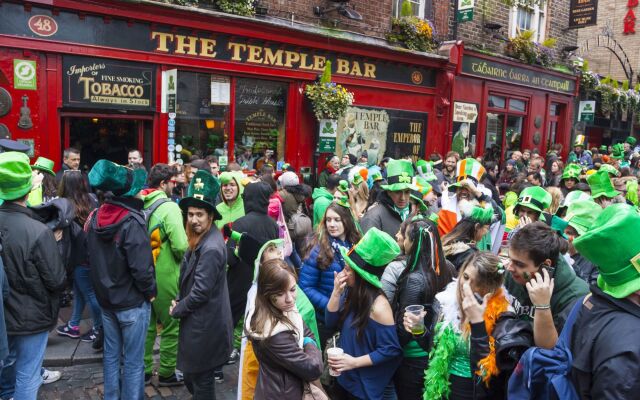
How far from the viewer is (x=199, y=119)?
1050 cm

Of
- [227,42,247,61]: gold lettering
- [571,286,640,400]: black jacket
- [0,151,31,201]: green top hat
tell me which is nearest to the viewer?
[571,286,640,400]: black jacket

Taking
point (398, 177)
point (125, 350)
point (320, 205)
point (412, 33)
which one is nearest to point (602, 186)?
point (398, 177)

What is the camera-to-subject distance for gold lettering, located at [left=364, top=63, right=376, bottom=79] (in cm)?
1295

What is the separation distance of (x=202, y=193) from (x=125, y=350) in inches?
59.6

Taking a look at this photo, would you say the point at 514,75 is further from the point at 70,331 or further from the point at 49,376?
the point at 49,376

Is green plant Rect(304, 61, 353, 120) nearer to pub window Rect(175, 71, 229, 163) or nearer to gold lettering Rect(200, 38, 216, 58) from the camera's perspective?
pub window Rect(175, 71, 229, 163)

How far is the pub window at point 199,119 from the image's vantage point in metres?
10.2

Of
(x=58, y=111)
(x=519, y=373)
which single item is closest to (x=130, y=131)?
(x=58, y=111)

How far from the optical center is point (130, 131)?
980 centimetres

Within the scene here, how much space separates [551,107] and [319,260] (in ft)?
57.2

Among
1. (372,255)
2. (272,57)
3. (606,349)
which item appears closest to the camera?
(606,349)

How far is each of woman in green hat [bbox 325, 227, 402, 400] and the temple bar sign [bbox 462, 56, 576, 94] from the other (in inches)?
506

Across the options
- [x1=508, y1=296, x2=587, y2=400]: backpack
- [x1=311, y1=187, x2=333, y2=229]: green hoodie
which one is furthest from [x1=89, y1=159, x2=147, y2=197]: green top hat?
[x1=508, y1=296, x2=587, y2=400]: backpack

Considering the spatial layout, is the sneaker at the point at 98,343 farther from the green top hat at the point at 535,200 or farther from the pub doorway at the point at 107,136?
the green top hat at the point at 535,200
